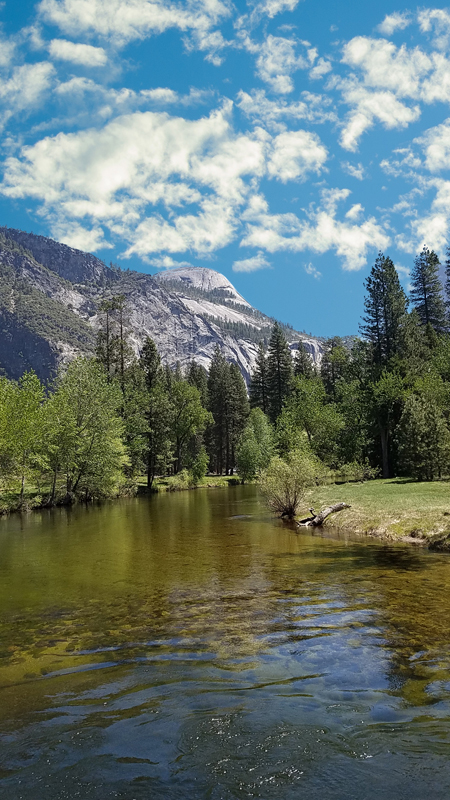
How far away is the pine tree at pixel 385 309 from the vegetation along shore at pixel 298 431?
5.6 inches

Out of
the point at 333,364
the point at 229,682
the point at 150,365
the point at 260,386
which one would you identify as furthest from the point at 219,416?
the point at 229,682

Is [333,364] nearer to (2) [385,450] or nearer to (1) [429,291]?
(1) [429,291]

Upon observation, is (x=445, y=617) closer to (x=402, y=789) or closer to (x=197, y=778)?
(x=402, y=789)

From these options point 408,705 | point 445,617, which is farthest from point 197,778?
point 445,617

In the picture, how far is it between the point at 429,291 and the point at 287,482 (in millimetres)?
61892

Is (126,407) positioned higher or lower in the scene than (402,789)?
→ higher

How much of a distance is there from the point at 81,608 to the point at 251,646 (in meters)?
4.70

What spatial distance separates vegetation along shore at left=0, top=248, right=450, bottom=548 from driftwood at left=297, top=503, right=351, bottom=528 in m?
0.64

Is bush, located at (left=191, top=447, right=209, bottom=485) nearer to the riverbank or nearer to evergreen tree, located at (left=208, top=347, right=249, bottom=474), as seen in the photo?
evergreen tree, located at (left=208, top=347, right=249, bottom=474)

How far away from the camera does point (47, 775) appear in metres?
4.49

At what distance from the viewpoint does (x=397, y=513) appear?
20891mm

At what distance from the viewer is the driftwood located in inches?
965

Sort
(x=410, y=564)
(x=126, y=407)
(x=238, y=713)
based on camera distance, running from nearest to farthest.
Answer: (x=238, y=713)
(x=410, y=564)
(x=126, y=407)

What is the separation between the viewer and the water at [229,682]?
441 cm
